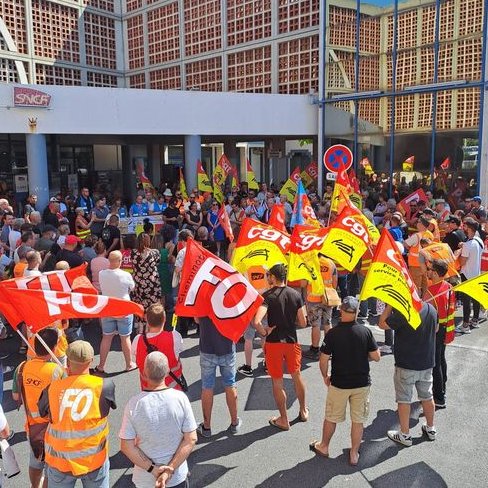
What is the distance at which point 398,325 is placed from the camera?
4.95 metres

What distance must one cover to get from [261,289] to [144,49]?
22300 millimetres

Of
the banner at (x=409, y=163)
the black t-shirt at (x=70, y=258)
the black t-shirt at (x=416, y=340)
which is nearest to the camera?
the black t-shirt at (x=416, y=340)

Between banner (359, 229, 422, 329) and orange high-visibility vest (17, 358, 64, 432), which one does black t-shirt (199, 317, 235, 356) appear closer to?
banner (359, 229, 422, 329)

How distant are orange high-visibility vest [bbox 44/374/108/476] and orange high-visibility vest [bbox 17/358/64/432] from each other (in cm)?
47

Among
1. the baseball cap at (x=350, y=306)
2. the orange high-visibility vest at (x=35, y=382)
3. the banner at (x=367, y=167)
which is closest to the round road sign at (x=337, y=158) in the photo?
the banner at (x=367, y=167)

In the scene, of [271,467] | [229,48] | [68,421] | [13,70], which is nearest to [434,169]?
[229,48]

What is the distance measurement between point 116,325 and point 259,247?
207 cm

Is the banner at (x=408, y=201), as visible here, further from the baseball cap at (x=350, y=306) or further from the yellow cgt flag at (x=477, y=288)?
the baseball cap at (x=350, y=306)

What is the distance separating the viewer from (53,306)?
457 cm

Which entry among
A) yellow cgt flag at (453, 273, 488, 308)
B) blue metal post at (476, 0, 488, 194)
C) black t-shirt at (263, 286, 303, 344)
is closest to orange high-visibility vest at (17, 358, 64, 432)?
black t-shirt at (263, 286, 303, 344)

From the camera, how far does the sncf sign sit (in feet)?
45.8

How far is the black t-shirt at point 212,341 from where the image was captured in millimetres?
5152

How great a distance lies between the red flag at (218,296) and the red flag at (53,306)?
1.93ft

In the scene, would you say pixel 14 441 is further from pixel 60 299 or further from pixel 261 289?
pixel 261 289
